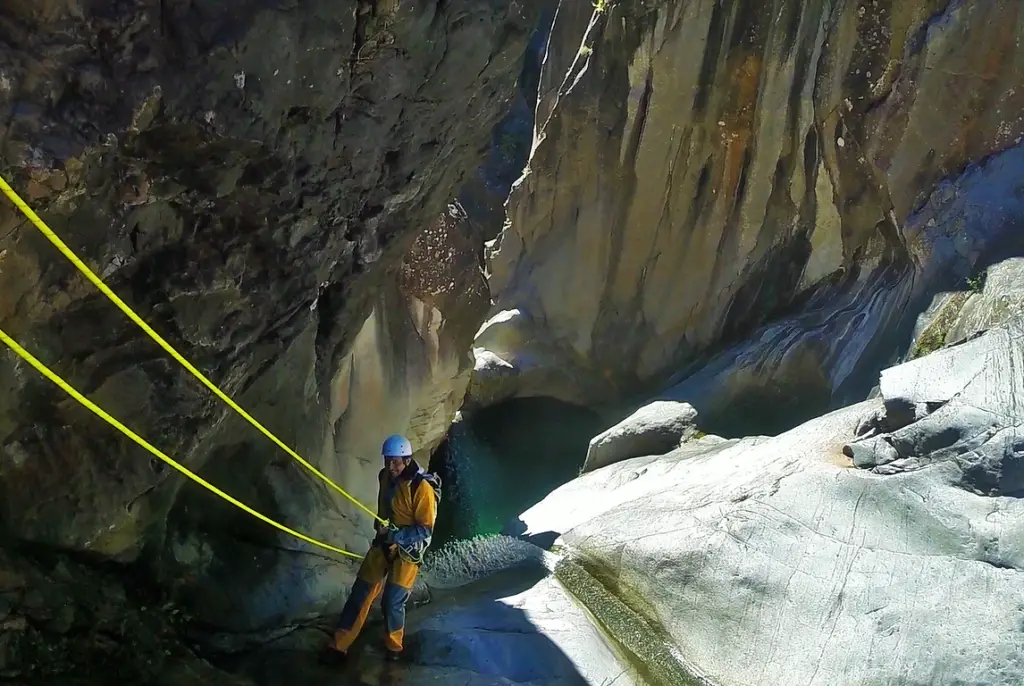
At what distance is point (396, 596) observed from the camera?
5.26 meters

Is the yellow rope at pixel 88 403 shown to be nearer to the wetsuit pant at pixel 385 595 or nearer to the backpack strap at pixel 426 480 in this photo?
the backpack strap at pixel 426 480

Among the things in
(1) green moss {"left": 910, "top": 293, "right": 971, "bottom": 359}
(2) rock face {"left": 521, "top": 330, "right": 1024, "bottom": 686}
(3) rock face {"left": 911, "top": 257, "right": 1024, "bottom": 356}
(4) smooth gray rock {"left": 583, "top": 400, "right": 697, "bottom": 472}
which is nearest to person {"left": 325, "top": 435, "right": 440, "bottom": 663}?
(2) rock face {"left": 521, "top": 330, "right": 1024, "bottom": 686}

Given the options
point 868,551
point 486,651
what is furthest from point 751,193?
point 486,651

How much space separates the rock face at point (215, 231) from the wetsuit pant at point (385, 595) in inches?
27.4

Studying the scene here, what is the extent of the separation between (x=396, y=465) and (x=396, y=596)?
2.68ft

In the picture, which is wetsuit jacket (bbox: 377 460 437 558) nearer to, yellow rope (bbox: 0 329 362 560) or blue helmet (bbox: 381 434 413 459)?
blue helmet (bbox: 381 434 413 459)

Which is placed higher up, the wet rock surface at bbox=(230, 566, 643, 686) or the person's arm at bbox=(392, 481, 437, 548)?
the person's arm at bbox=(392, 481, 437, 548)

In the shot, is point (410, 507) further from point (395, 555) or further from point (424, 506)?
point (395, 555)

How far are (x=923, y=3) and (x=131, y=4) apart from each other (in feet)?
30.5

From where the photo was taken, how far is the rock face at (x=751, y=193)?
9.45 meters

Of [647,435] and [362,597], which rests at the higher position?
[362,597]

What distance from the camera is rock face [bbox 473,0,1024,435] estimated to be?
9453 millimetres

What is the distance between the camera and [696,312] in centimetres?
1335

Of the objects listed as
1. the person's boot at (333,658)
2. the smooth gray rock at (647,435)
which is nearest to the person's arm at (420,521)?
the person's boot at (333,658)
